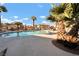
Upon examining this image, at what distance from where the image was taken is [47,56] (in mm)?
3295

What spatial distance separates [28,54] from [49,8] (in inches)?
32.7

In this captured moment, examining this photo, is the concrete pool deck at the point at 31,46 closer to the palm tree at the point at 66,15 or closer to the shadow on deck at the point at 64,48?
the shadow on deck at the point at 64,48

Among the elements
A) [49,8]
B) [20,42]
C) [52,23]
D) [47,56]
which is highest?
[49,8]

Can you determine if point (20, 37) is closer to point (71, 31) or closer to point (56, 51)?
point (56, 51)

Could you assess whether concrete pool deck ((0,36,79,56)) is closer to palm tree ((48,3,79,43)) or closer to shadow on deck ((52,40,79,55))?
shadow on deck ((52,40,79,55))

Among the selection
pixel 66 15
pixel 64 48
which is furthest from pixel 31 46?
pixel 66 15

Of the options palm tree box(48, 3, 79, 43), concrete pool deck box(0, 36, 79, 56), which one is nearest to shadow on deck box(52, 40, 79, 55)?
concrete pool deck box(0, 36, 79, 56)

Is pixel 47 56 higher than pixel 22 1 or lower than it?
lower

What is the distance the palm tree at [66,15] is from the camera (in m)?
3.30

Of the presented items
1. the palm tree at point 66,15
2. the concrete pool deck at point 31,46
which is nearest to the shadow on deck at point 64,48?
the concrete pool deck at point 31,46

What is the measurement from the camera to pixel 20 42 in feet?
11.2

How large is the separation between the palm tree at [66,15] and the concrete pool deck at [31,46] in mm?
323

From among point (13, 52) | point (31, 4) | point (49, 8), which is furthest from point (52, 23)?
point (13, 52)

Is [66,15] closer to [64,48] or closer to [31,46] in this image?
[64,48]
